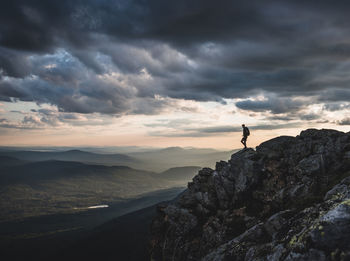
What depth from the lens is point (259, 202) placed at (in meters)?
37.1

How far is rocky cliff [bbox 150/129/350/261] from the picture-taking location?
70.6 feet

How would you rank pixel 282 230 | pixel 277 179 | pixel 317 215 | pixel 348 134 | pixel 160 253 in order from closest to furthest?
pixel 317 215, pixel 282 230, pixel 277 179, pixel 348 134, pixel 160 253

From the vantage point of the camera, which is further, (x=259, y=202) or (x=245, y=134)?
(x=245, y=134)

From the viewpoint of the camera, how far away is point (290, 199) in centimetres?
3225

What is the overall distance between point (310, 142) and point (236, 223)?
69.5 ft

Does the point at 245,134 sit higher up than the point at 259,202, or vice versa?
the point at 245,134

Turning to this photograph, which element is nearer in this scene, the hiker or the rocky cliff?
the rocky cliff

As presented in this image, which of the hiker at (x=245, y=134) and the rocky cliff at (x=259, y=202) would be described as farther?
the hiker at (x=245, y=134)

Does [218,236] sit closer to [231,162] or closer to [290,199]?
[290,199]

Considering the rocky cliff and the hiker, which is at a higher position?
the hiker

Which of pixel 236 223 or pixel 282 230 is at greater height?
pixel 282 230

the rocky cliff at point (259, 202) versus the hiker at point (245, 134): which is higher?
the hiker at point (245, 134)

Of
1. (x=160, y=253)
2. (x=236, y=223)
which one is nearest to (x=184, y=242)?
(x=160, y=253)

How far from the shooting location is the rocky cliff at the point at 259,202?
70.6 feet
